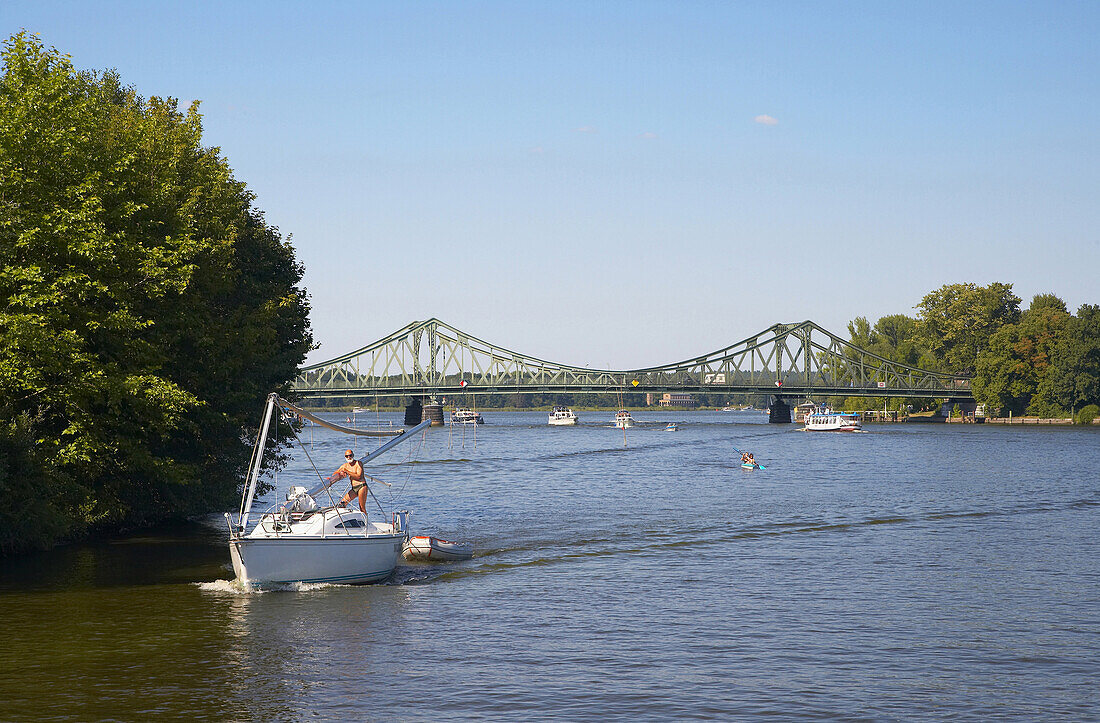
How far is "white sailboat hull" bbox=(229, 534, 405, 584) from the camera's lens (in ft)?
89.6

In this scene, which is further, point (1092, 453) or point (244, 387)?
point (1092, 453)

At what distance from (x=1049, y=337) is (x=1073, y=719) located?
523 ft

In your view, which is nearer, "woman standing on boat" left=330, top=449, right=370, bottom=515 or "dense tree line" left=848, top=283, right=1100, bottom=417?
"woman standing on boat" left=330, top=449, right=370, bottom=515

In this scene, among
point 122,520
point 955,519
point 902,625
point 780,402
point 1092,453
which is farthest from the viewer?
point 780,402

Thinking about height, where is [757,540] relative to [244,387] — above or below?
below

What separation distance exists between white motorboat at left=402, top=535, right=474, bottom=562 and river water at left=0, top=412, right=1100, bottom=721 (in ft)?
2.67

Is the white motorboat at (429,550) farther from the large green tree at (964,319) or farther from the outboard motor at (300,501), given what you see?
the large green tree at (964,319)

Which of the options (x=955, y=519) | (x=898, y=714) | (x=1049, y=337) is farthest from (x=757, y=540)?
(x=1049, y=337)

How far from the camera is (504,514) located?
50094 millimetres

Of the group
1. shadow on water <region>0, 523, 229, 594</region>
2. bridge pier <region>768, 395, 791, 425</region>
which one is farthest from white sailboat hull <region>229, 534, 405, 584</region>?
bridge pier <region>768, 395, 791, 425</region>

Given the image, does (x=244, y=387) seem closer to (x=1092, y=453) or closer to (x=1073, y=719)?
(x=1073, y=719)

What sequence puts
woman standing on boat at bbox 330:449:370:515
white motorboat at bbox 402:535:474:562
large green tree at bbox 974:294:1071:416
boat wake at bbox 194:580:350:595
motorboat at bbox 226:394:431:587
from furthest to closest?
large green tree at bbox 974:294:1071:416, white motorboat at bbox 402:535:474:562, woman standing on boat at bbox 330:449:370:515, boat wake at bbox 194:580:350:595, motorboat at bbox 226:394:431:587

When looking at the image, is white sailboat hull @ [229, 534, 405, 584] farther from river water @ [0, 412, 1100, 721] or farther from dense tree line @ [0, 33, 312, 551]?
dense tree line @ [0, 33, 312, 551]

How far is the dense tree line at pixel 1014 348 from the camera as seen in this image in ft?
506
